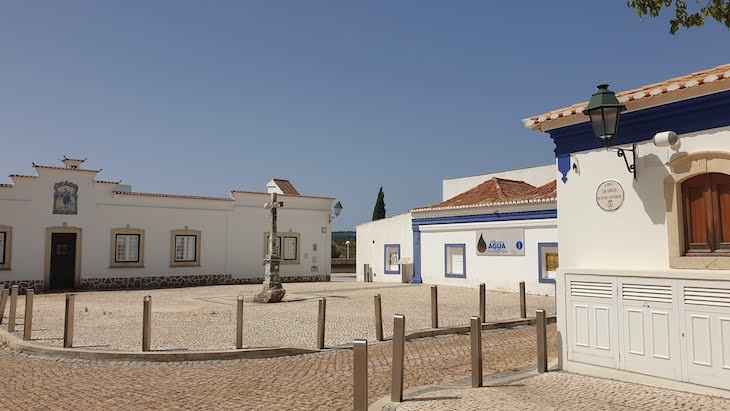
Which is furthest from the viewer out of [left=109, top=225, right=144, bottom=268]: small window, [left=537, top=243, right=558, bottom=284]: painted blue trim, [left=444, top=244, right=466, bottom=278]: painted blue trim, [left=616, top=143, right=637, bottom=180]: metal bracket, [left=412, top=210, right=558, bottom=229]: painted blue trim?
[left=444, top=244, right=466, bottom=278]: painted blue trim

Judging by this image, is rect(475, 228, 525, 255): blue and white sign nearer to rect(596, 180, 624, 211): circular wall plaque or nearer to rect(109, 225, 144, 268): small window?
rect(596, 180, 624, 211): circular wall plaque

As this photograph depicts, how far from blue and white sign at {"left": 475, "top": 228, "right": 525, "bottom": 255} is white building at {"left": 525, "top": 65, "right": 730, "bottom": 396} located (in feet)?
46.1

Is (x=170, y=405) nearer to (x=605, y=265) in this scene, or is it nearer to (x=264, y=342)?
(x=264, y=342)

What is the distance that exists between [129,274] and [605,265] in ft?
71.6

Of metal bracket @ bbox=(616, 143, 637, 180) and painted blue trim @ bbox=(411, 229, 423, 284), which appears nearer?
metal bracket @ bbox=(616, 143, 637, 180)

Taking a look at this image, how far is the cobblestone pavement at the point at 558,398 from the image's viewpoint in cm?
549

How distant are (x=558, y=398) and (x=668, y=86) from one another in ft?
13.1

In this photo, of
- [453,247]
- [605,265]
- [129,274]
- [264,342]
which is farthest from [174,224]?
[605,265]

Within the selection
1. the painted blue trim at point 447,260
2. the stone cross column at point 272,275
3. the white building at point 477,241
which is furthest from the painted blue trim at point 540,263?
the stone cross column at point 272,275

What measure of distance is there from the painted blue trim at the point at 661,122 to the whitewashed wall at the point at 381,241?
19.2 meters

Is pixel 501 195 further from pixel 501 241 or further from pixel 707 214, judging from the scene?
pixel 707 214

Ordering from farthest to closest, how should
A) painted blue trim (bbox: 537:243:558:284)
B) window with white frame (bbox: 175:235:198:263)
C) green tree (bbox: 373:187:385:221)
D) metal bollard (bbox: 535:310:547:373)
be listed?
green tree (bbox: 373:187:385:221)
window with white frame (bbox: 175:235:198:263)
painted blue trim (bbox: 537:243:558:284)
metal bollard (bbox: 535:310:547:373)

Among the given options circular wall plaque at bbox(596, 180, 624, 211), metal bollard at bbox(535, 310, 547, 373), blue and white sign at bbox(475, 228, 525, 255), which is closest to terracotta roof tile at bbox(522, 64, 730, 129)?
circular wall plaque at bbox(596, 180, 624, 211)

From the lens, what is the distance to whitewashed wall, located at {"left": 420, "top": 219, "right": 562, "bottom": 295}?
67.4 ft
